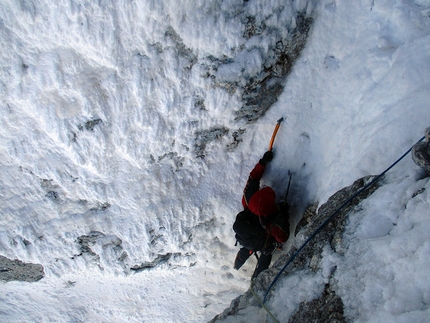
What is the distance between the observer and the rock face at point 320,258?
8.90ft

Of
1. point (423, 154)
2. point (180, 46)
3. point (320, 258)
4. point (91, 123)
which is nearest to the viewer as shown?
point (423, 154)

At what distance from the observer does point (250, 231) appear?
415 centimetres

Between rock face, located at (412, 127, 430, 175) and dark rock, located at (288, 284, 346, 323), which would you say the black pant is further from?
rock face, located at (412, 127, 430, 175)

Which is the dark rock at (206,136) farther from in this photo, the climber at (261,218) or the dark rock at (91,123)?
the dark rock at (91,123)

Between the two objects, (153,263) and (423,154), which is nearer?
(423,154)

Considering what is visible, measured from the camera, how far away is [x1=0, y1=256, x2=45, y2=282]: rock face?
16.0ft

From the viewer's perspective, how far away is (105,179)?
171 inches

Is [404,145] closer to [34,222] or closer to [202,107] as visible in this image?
[202,107]

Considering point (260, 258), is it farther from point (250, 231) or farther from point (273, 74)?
point (273, 74)

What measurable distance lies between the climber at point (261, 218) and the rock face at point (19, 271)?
323cm

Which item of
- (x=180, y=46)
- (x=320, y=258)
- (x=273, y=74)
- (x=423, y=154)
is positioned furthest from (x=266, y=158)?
(x=423, y=154)

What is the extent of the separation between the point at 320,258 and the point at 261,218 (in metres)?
1.16

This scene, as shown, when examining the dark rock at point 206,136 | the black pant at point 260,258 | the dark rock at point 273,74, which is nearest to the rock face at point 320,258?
the black pant at point 260,258

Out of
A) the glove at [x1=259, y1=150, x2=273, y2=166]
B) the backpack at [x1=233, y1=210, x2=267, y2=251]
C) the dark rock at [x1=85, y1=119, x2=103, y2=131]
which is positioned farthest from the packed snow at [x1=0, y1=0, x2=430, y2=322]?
the backpack at [x1=233, y1=210, x2=267, y2=251]
